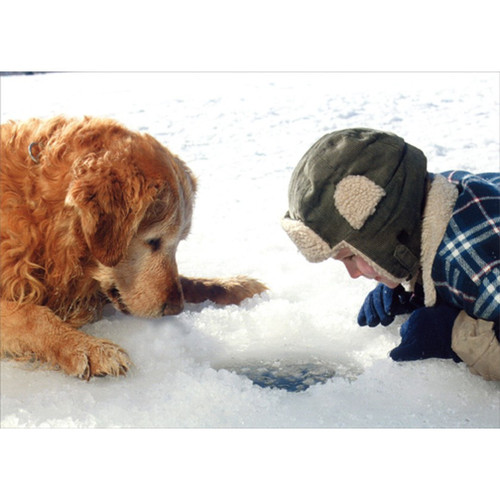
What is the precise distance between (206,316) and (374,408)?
864 mm

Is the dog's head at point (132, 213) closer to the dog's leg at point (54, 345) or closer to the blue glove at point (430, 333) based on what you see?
the dog's leg at point (54, 345)

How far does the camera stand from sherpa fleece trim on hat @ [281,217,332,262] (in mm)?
2355

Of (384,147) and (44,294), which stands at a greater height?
(384,147)

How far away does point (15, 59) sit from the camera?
8.04 feet

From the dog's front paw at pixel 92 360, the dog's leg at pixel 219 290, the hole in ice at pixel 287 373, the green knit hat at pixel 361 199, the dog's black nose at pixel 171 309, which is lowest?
the hole in ice at pixel 287 373

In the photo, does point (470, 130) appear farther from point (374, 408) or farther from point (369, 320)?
point (374, 408)

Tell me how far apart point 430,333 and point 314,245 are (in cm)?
55

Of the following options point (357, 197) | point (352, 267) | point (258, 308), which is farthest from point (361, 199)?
point (258, 308)

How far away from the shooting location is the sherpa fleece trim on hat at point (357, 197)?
7.51 ft

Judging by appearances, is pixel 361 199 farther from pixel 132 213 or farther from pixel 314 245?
pixel 132 213

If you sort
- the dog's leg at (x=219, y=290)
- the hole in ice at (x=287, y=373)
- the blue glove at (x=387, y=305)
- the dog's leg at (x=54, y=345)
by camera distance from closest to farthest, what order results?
the dog's leg at (x=54, y=345) → the hole in ice at (x=287, y=373) → the blue glove at (x=387, y=305) → the dog's leg at (x=219, y=290)

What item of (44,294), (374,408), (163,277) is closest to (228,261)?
(163,277)

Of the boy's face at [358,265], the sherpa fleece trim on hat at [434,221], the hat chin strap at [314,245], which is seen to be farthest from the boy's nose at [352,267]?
the sherpa fleece trim on hat at [434,221]

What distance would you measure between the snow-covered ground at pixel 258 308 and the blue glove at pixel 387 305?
0.20 feet
